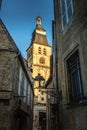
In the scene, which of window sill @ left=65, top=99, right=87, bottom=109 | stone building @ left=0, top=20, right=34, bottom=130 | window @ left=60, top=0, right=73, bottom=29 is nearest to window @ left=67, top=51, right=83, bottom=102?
window sill @ left=65, top=99, right=87, bottom=109

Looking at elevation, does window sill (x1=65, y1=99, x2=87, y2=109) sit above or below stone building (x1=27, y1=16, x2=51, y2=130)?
below

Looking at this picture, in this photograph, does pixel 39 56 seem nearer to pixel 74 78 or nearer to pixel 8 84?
pixel 8 84

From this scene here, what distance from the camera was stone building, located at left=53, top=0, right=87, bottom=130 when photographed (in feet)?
17.6

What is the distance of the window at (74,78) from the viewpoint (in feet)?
19.5

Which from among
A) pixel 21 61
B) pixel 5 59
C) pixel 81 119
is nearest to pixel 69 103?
pixel 81 119

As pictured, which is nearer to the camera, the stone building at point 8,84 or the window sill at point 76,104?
the window sill at point 76,104

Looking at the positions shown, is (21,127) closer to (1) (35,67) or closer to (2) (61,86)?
(2) (61,86)

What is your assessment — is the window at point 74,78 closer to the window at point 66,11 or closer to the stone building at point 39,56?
the window at point 66,11

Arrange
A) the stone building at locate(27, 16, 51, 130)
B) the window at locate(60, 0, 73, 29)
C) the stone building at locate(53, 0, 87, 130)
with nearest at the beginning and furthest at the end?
the stone building at locate(53, 0, 87, 130) < the window at locate(60, 0, 73, 29) < the stone building at locate(27, 16, 51, 130)

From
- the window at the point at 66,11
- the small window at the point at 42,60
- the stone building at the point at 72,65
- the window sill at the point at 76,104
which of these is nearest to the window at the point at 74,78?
the stone building at the point at 72,65

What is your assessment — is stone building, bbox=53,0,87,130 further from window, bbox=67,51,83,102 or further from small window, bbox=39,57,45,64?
small window, bbox=39,57,45,64

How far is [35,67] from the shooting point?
45.8m

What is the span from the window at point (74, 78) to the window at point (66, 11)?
1871 mm

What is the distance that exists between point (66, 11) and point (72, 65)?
8.84 ft
